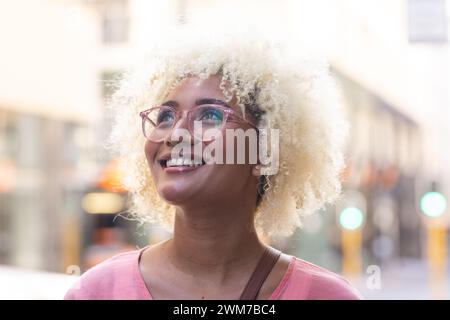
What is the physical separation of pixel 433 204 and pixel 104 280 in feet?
21.4

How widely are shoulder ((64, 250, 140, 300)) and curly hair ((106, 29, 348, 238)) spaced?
27cm

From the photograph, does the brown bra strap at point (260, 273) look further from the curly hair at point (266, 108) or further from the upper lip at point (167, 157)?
the upper lip at point (167, 157)

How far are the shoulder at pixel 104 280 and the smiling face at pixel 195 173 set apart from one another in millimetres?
223

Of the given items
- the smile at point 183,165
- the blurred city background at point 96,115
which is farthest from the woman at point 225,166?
the blurred city background at point 96,115

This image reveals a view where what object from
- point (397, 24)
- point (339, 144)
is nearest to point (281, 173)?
point (339, 144)

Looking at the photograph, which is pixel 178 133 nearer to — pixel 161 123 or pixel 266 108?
pixel 161 123

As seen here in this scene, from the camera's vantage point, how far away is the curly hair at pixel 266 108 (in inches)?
70.2

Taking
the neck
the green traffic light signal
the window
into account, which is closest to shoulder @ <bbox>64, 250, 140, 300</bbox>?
the neck

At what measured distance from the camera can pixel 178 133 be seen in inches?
65.9

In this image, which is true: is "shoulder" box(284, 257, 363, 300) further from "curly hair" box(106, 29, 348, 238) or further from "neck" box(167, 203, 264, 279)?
"curly hair" box(106, 29, 348, 238)

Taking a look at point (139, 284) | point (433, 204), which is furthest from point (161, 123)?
point (433, 204)

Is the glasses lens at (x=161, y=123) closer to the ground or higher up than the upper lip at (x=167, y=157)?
higher up
